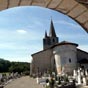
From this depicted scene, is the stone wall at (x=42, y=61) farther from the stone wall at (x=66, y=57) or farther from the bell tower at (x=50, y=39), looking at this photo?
the bell tower at (x=50, y=39)

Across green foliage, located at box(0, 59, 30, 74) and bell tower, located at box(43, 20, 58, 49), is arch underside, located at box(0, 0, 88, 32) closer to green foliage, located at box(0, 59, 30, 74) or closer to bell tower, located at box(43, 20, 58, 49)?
bell tower, located at box(43, 20, 58, 49)

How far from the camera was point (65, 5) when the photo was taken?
82.9 inches

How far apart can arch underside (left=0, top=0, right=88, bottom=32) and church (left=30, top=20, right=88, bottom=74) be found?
142 feet

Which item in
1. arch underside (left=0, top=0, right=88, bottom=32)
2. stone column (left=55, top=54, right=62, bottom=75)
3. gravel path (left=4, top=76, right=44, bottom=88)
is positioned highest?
stone column (left=55, top=54, right=62, bottom=75)

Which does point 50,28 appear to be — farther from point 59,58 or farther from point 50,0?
point 50,0

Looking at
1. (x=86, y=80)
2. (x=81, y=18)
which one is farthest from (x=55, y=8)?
(x=86, y=80)

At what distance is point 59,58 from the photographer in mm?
49875

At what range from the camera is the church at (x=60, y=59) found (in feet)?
160

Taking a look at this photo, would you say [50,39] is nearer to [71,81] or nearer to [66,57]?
[66,57]

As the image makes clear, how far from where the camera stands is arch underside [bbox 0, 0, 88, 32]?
1.99 meters

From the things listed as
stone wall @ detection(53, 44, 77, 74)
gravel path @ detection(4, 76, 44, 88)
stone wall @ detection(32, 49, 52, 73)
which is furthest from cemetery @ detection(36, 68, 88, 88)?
stone wall @ detection(32, 49, 52, 73)

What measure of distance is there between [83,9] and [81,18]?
14 cm

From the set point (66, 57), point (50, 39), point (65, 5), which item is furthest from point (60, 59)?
point (65, 5)

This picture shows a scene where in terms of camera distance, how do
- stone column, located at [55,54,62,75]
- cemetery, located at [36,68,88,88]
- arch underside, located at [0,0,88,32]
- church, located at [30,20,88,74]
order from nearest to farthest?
arch underside, located at [0,0,88,32] < cemetery, located at [36,68,88,88] < church, located at [30,20,88,74] < stone column, located at [55,54,62,75]
